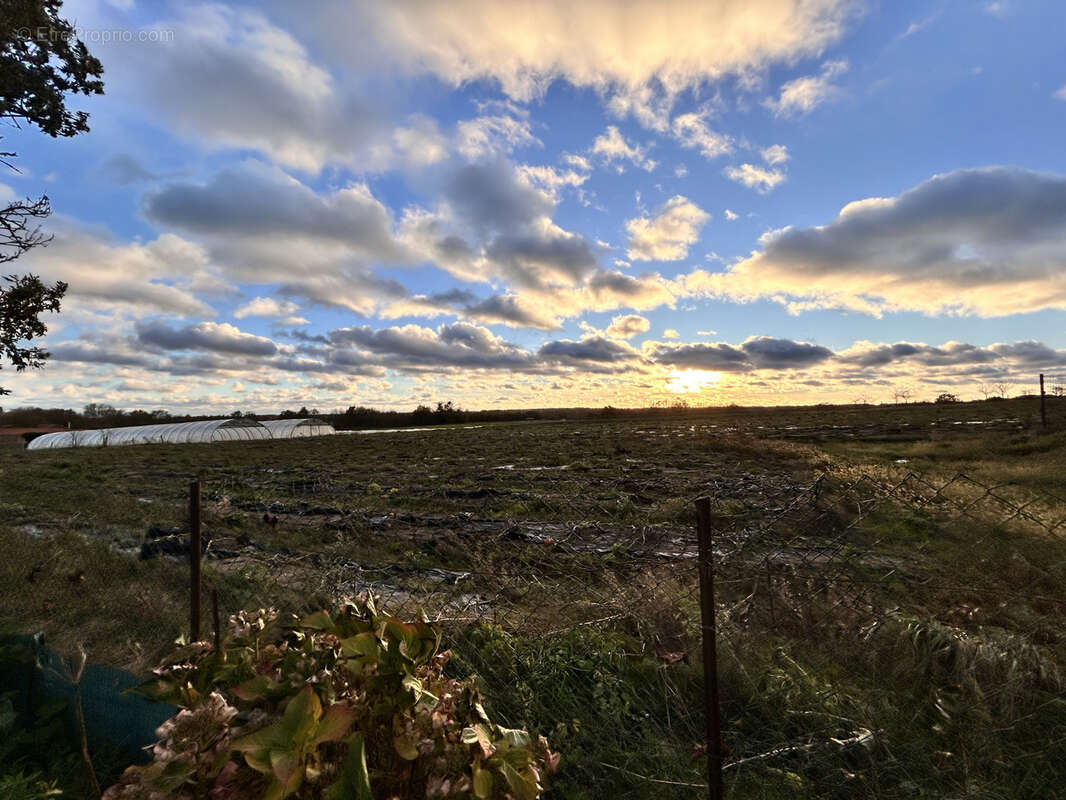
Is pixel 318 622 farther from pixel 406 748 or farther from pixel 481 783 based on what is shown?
pixel 481 783

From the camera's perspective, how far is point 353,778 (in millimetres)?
1283

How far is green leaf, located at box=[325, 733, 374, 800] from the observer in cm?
126

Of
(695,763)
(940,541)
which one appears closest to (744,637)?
(695,763)

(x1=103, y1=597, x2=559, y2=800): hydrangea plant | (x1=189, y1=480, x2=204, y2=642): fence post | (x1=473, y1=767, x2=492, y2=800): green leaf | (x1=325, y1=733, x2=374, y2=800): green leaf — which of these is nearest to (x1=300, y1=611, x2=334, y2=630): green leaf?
(x1=103, y1=597, x2=559, y2=800): hydrangea plant

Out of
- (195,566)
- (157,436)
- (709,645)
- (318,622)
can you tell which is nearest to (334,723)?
(318,622)

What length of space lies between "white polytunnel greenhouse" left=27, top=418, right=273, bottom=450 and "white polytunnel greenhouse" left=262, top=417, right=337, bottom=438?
179 cm

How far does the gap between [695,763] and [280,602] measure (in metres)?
3.84

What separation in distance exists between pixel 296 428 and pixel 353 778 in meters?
51.8

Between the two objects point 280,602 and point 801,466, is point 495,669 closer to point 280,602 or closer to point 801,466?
point 280,602

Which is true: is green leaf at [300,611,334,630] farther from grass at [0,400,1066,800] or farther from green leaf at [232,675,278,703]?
grass at [0,400,1066,800]

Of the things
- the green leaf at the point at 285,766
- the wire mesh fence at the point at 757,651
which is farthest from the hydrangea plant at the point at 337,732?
the wire mesh fence at the point at 757,651

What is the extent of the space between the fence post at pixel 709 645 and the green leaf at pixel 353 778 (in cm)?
150

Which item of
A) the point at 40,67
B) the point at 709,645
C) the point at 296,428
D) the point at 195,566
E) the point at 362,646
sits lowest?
the point at 296,428

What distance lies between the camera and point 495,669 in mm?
3445
